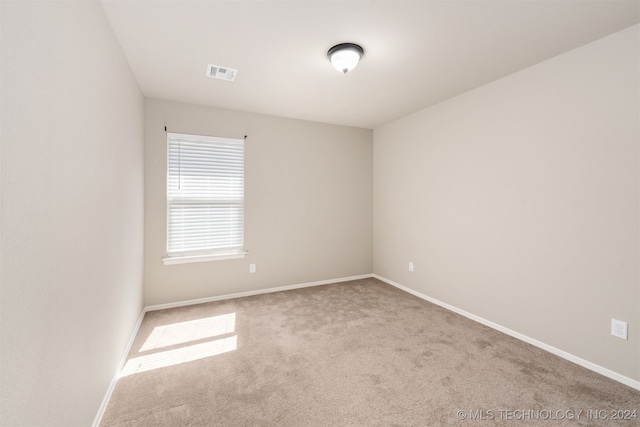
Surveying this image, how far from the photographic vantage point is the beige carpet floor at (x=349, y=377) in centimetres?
168

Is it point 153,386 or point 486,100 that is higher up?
point 486,100

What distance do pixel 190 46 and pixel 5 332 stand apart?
221 cm

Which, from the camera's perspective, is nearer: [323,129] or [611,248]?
[611,248]

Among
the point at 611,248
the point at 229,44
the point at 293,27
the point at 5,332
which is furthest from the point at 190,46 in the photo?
the point at 611,248

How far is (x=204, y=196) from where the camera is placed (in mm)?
3584

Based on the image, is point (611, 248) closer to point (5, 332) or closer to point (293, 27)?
point (293, 27)

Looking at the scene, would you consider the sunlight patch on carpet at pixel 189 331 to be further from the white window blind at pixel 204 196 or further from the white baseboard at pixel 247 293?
the white window blind at pixel 204 196

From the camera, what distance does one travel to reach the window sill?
3375mm

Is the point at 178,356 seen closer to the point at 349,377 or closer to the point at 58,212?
the point at 349,377

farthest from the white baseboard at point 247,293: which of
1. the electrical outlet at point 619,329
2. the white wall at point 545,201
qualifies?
the electrical outlet at point 619,329

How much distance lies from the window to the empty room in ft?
0.09

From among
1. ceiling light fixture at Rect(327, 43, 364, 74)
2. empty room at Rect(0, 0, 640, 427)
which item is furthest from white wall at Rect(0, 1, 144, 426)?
ceiling light fixture at Rect(327, 43, 364, 74)

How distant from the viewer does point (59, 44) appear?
1.17 m

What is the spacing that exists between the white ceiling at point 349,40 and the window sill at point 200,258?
1.94 metres
